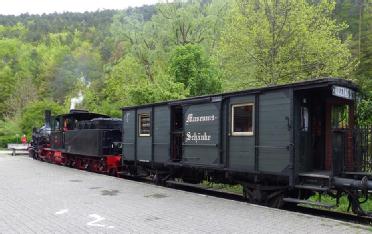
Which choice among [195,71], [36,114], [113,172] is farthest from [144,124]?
[36,114]

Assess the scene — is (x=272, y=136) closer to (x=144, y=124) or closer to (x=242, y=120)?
(x=242, y=120)

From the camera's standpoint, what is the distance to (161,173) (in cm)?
1414

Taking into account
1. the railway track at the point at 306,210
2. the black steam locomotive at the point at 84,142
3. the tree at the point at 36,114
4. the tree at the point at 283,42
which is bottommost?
the railway track at the point at 306,210

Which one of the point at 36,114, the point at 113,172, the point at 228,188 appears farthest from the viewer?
the point at 36,114

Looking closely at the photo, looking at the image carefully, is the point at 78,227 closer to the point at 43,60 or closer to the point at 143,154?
the point at 143,154

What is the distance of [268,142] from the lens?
31.5 ft

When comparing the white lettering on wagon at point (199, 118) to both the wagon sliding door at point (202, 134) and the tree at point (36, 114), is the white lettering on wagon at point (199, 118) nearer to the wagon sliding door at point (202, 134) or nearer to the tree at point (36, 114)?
the wagon sliding door at point (202, 134)

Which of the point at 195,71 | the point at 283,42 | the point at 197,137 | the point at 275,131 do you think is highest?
Answer: the point at 283,42

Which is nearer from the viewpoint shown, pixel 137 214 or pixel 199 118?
pixel 137 214

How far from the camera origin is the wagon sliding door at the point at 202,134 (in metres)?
11.2

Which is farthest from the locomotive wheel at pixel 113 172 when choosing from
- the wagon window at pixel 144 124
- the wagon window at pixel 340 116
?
the wagon window at pixel 340 116

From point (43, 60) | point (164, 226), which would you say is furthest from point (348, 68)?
point (43, 60)

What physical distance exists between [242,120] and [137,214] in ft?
11.7

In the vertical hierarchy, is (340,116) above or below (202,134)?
above
